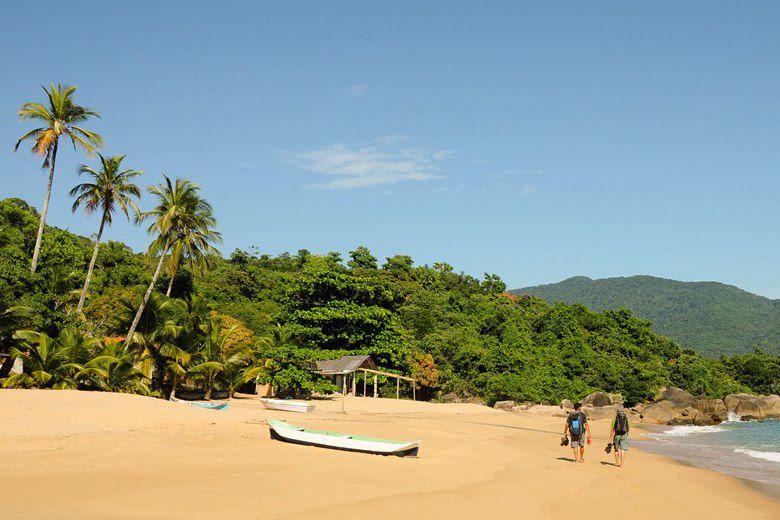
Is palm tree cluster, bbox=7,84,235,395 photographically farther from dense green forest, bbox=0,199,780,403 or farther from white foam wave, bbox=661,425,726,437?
white foam wave, bbox=661,425,726,437

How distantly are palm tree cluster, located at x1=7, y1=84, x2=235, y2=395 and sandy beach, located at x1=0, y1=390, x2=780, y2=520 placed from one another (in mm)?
4003

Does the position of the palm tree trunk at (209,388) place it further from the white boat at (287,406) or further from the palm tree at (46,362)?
the palm tree at (46,362)

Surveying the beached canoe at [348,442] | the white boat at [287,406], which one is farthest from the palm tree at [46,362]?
the beached canoe at [348,442]

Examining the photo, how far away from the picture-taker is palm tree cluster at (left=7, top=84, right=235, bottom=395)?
2380 cm

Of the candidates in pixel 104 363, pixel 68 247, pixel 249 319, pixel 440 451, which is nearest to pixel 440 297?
pixel 249 319

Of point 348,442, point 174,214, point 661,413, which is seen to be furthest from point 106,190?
point 661,413

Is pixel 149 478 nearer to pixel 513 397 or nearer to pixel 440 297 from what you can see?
pixel 513 397

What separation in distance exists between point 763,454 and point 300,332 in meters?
24.2

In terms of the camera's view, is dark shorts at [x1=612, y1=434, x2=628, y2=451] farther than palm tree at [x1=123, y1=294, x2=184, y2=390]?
No

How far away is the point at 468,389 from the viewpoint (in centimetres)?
4678

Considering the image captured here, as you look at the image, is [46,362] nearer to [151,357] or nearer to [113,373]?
[113,373]

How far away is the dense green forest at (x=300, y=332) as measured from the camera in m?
25.3

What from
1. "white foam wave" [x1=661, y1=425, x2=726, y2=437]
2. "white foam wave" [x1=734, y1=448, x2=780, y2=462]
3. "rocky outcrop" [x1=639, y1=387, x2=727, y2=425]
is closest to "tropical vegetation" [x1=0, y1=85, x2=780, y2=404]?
"rocky outcrop" [x1=639, y1=387, x2=727, y2=425]

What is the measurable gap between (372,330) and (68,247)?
88.7ft
